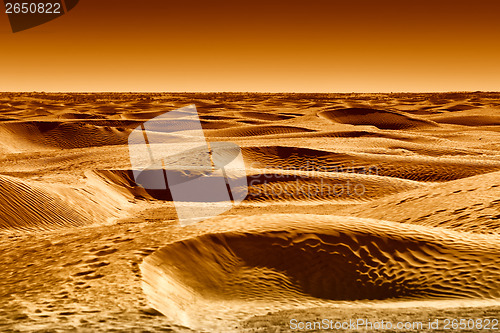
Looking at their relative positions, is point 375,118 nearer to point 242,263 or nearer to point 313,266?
point 313,266

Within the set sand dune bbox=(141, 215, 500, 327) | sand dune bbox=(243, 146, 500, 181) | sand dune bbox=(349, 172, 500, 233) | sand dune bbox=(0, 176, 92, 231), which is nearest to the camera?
sand dune bbox=(141, 215, 500, 327)

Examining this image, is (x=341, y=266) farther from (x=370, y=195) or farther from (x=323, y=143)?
(x=323, y=143)

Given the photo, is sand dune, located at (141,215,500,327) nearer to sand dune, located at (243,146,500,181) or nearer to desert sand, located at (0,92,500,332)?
desert sand, located at (0,92,500,332)

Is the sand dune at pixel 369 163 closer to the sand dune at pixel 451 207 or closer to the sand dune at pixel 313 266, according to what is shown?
the sand dune at pixel 451 207

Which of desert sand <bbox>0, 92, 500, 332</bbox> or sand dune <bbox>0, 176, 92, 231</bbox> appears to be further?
sand dune <bbox>0, 176, 92, 231</bbox>

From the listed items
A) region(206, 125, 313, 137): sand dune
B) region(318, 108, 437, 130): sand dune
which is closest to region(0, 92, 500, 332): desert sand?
region(206, 125, 313, 137): sand dune

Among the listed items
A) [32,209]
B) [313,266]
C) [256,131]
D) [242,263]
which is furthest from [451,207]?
[256,131]
